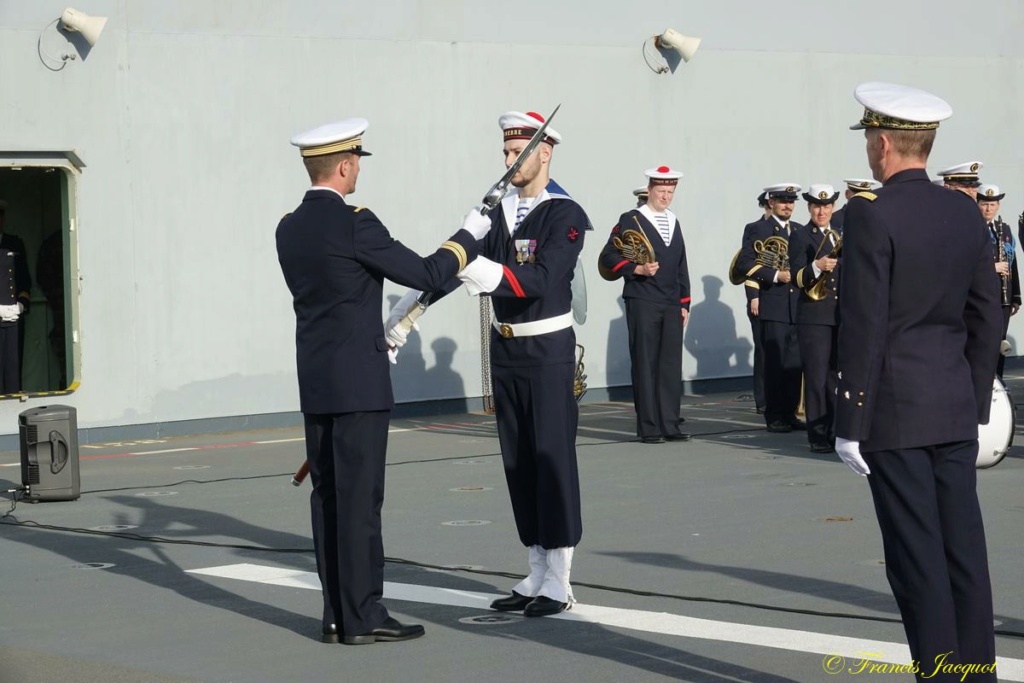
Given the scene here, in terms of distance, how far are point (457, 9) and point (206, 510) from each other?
820 centimetres

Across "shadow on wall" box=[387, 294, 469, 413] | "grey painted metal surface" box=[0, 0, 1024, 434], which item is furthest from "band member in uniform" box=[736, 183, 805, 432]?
"shadow on wall" box=[387, 294, 469, 413]

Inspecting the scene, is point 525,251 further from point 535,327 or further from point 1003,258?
point 1003,258

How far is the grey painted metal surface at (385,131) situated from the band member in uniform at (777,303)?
11.0 feet

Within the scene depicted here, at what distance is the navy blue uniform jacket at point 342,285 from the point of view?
6.36 meters

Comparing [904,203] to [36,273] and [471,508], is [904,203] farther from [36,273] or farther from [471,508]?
[36,273]

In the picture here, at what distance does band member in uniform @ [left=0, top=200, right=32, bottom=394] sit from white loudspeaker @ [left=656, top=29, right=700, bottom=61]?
727 cm

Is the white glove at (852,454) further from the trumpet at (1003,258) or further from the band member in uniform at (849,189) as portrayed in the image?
the trumpet at (1003,258)

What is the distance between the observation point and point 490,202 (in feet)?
22.7

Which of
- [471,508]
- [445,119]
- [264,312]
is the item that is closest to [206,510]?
[471,508]

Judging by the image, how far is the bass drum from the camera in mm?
10742

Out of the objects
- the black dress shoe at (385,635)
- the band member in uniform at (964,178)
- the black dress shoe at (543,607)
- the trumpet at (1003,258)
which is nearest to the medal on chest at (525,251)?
the black dress shoe at (543,607)

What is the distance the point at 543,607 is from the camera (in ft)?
22.3

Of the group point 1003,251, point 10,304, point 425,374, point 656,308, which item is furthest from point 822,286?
point 10,304

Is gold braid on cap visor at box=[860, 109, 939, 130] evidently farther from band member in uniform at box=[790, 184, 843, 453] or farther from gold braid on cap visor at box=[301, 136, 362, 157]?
band member in uniform at box=[790, 184, 843, 453]
